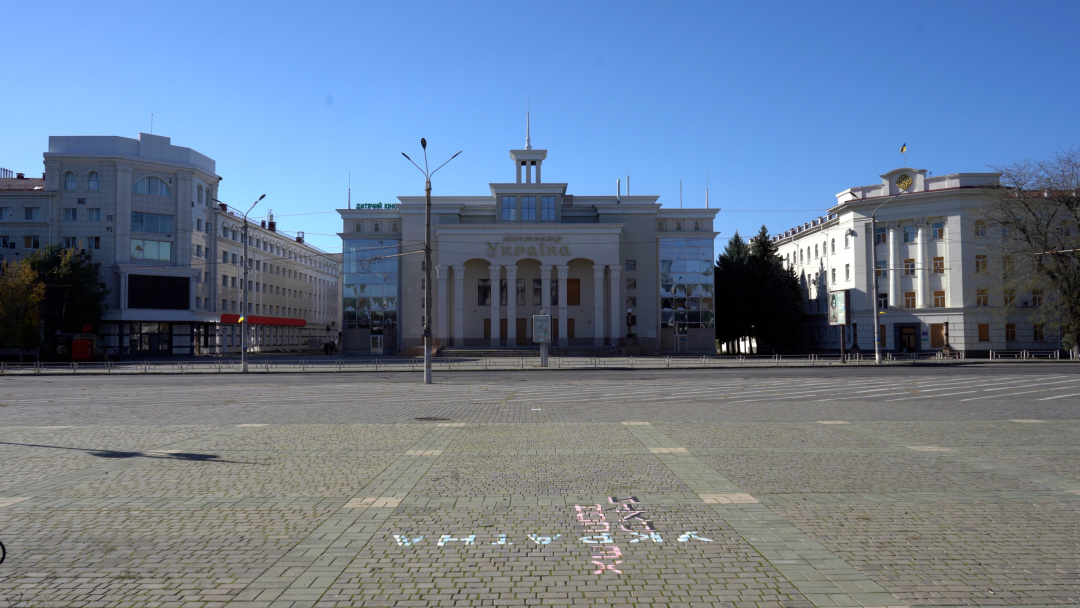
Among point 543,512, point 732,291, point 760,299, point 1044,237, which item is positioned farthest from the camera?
point 732,291

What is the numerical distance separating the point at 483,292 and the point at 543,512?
62741 mm

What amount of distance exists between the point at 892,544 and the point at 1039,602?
4.36 feet

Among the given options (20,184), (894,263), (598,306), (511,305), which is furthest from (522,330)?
(20,184)

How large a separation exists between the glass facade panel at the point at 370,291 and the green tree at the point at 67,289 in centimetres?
2101

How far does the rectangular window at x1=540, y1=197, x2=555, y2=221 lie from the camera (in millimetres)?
67312

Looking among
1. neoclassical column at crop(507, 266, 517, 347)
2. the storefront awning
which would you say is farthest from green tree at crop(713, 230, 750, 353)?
the storefront awning

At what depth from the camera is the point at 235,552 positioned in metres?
5.84

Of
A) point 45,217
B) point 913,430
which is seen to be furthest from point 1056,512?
point 45,217

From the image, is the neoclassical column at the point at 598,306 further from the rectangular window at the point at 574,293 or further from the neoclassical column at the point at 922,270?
the neoclassical column at the point at 922,270

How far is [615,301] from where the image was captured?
64.8 metres

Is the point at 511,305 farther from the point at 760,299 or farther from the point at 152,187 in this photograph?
the point at 152,187

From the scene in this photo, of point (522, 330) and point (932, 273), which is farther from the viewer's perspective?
point (522, 330)

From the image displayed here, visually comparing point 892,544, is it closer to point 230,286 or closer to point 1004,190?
point 1004,190

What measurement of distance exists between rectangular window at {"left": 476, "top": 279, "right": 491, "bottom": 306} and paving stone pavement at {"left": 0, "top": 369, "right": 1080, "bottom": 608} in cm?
5422
